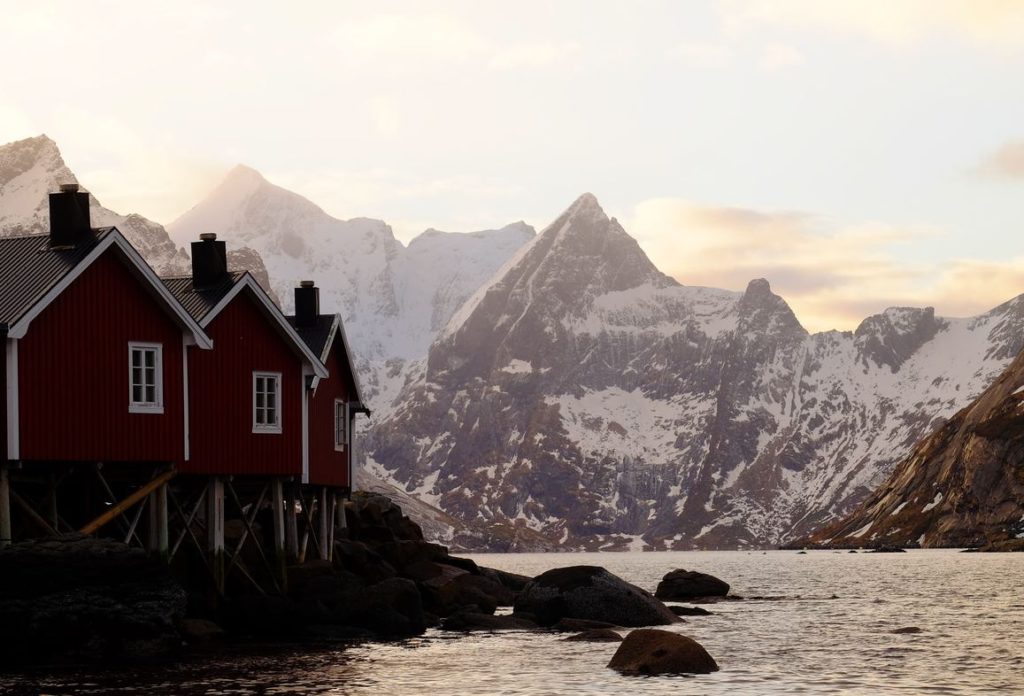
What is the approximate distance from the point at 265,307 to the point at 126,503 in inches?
400

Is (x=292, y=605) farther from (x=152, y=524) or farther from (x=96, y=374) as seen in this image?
(x=96, y=374)

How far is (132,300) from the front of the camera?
162 ft

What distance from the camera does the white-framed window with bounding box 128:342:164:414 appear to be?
49.0 meters

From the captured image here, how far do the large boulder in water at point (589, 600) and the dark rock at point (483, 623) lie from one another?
1036mm

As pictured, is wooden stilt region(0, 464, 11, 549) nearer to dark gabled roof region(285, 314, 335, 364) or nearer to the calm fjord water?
the calm fjord water

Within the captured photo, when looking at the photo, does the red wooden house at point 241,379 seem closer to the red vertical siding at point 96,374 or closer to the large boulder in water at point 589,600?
the red vertical siding at point 96,374

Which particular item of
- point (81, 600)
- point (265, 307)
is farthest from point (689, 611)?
point (81, 600)

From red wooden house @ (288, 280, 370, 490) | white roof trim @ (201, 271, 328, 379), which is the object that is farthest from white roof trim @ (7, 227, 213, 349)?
red wooden house @ (288, 280, 370, 490)

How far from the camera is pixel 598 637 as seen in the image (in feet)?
189

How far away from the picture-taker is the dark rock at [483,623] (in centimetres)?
6419

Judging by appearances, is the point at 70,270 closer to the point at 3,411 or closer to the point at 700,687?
the point at 3,411

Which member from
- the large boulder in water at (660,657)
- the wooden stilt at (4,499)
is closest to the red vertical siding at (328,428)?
the wooden stilt at (4,499)

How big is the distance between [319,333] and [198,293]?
11643mm

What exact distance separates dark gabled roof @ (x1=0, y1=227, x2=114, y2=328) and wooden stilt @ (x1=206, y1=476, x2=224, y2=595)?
412 inches
